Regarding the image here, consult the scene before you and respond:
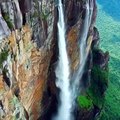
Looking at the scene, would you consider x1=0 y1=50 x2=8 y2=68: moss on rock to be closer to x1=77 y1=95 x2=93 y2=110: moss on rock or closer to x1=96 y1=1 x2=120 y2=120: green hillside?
x1=77 y1=95 x2=93 y2=110: moss on rock

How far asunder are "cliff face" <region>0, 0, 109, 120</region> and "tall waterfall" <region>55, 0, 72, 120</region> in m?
0.56

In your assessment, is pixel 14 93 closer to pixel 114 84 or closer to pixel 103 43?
pixel 114 84

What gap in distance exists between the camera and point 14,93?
27578 millimetres

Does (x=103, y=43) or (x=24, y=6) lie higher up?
(x=24, y=6)

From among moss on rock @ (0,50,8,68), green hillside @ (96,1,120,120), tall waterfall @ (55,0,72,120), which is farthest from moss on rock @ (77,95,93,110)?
moss on rock @ (0,50,8,68)

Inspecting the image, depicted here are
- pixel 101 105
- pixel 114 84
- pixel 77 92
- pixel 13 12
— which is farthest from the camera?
pixel 114 84

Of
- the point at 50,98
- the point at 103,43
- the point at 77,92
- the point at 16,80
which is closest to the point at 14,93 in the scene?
the point at 16,80

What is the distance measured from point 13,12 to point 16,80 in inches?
172

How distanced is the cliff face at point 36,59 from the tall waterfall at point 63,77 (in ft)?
1.83

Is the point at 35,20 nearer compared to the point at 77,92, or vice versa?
the point at 35,20

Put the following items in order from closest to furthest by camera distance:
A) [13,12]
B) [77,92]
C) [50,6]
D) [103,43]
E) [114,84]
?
[13,12] → [50,6] → [77,92] → [114,84] → [103,43]

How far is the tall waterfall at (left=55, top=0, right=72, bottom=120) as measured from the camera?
114ft

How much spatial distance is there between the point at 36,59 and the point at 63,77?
7.48 m

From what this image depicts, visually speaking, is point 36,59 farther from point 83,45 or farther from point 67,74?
point 83,45
